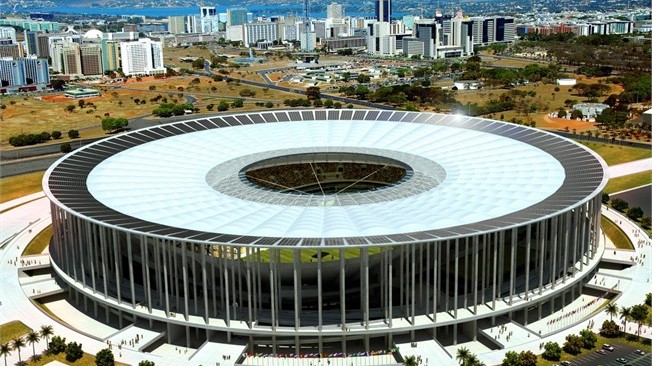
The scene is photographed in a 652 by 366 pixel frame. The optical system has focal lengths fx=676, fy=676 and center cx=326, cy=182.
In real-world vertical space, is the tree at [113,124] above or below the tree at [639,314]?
above

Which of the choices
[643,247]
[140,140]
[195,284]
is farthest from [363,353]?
[140,140]

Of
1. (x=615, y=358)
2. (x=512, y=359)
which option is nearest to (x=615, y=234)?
(x=615, y=358)

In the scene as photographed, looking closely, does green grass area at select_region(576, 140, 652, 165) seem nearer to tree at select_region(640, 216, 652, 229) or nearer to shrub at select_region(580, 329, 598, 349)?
tree at select_region(640, 216, 652, 229)

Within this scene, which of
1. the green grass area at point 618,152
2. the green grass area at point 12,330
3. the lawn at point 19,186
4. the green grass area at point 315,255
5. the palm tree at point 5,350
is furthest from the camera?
the green grass area at point 618,152

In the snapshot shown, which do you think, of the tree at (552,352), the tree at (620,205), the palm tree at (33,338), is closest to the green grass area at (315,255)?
the tree at (552,352)

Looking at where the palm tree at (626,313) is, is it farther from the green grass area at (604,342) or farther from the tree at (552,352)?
the tree at (552,352)

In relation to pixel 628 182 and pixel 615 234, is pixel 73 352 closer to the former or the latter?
pixel 615 234

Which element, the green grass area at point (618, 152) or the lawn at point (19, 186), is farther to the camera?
the green grass area at point (618, 152)
